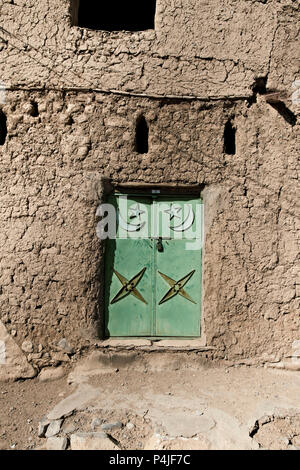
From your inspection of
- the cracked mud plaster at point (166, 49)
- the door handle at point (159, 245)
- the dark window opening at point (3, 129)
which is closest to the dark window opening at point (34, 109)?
the cracked mud plaster at point (166, 49)

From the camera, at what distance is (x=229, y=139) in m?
3.85

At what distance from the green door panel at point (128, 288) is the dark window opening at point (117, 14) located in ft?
11.8

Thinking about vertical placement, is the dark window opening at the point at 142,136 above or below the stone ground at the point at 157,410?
above

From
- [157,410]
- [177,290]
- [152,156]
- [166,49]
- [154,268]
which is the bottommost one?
[157,410]

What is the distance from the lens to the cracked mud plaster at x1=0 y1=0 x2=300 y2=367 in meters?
3.63

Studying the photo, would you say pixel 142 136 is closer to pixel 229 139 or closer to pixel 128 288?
pixel 229 139

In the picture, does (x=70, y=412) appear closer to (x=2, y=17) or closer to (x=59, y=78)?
(x=59, y=78)

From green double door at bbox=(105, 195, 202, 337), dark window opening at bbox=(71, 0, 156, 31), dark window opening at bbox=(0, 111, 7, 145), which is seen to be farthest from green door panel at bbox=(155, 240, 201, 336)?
dark window opening at bbox=(71, 0, 156, 31)

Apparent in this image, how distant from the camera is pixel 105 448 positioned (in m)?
2.55

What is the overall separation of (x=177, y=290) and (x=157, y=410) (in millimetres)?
1298

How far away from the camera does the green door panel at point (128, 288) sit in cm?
381

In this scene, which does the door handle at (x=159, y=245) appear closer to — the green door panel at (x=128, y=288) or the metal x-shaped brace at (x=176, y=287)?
the green door panel at (x=128, y=288)

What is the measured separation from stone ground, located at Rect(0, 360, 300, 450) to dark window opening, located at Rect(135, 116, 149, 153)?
8.21ft

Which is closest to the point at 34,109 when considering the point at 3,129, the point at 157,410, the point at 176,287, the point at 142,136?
the point at 3,129
